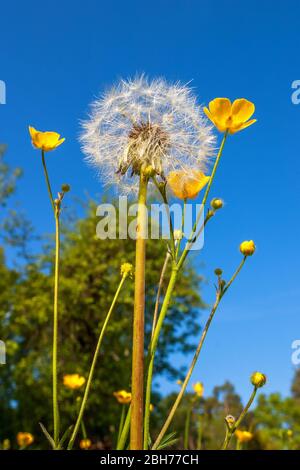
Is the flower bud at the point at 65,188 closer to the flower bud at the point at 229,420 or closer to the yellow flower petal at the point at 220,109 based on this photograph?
the yellow flower petal at the point at 220,109

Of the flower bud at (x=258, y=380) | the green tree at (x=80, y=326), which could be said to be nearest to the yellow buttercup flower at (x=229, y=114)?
the flower bud at (x=258, y=380)

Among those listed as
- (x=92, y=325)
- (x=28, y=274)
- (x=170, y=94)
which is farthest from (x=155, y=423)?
(x=170, y=94)

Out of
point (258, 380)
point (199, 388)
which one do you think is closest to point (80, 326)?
point (199, 388)

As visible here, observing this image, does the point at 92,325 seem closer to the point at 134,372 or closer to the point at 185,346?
the point at 185,346

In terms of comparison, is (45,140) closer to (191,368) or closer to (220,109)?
(220,109)

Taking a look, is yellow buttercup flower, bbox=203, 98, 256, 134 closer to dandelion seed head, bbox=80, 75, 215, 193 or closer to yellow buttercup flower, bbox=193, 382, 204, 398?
dandelion seed head, bbox=80, 75, 215, 193

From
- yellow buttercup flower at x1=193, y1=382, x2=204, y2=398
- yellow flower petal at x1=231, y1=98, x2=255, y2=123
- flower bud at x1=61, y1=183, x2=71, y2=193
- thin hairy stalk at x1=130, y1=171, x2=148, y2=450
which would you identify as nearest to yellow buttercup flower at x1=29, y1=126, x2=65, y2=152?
flower bud at x1=61, y1=183, x2=71, y2=193
